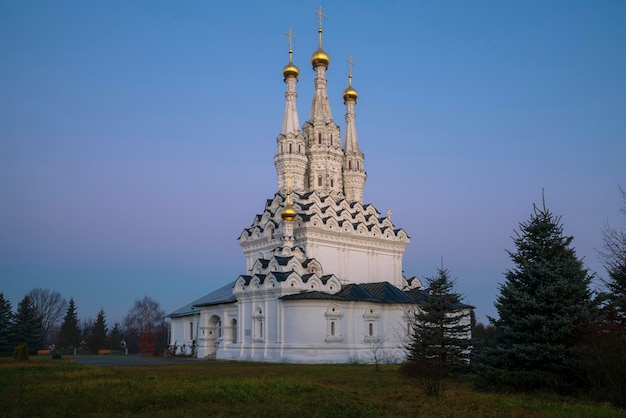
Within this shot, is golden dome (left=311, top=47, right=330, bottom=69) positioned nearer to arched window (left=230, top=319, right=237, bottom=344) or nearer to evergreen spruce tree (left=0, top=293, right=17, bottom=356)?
arched window (left=230, top=319, right=237, bottom=344)

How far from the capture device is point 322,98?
4312 cm

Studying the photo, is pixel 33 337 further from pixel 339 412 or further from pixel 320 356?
pixel 339 412

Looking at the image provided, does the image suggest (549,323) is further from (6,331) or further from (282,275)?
(6,331)

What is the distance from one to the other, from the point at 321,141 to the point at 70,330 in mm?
42595

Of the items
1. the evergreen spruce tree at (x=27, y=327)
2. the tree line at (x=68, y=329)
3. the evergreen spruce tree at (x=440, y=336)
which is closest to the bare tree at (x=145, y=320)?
the tree line at (x=68, y=329)

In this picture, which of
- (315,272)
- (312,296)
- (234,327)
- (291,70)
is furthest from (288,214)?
(291,70)

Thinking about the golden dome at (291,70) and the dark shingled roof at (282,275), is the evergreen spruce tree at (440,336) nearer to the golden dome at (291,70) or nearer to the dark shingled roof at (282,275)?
the dark shingled roof at (282,275)

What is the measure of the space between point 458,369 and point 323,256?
17.9 m

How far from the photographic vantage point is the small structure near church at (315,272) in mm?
31031

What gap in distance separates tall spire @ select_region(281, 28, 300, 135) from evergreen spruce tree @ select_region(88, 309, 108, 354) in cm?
3402

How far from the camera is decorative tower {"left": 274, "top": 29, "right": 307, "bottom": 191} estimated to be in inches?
1586

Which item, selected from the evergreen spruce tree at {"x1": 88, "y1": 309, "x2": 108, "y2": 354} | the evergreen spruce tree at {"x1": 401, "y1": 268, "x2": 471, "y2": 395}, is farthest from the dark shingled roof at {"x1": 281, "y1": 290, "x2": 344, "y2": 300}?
the evergreen spruce tree at {"x1": 88, "y1": 309, "x2": 108, "y2": 354}

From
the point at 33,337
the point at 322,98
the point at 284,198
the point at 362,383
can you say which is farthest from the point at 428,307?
the point at 33,337

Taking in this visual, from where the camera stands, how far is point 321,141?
4191 cm
